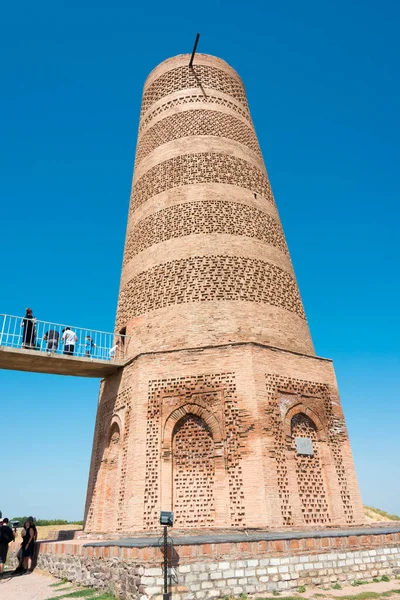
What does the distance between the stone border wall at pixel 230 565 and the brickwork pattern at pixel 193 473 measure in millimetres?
2359

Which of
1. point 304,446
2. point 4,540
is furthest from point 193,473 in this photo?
point 4,540

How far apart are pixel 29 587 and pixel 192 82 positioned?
14875mm

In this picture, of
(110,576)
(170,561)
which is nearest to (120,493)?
(110,576)

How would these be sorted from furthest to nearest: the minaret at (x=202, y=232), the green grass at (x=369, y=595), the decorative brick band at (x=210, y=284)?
the decorative brick band at (x=210, y=284) < the minaret at (x=202, y=232) < the green grass at (x=369, y=595)

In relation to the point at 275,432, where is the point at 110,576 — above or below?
below

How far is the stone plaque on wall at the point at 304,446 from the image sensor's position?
33.6 feet

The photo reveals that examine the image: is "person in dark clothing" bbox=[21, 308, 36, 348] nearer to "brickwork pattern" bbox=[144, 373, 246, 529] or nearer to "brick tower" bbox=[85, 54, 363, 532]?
"brick tower" bbox=[85, 54, 363, 532]

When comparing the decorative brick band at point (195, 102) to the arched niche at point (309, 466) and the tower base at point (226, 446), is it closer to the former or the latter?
the tower base at point (226, 446)

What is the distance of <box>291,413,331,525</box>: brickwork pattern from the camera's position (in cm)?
973

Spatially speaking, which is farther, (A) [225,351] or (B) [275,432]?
(A) [225,351]

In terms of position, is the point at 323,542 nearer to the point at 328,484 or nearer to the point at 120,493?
the point at 328,484

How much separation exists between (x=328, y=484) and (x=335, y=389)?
92.5 inches

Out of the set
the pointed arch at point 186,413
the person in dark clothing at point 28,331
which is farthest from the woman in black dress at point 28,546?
the person in dark clothing at point 28,331

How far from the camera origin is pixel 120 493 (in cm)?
1003
